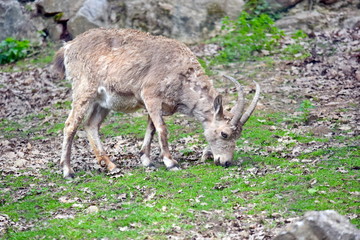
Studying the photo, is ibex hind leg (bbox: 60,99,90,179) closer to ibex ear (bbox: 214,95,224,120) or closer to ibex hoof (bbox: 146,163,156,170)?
ibex hoof (bbox: 146,163,156,170)

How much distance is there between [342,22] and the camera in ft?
59.9

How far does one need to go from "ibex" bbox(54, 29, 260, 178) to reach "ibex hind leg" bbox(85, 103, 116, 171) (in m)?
0.02

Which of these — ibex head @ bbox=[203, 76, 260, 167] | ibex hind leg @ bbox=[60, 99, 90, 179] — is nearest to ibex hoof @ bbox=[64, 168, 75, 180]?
ibex hind leg @ bbox=[60, 99, 90, 179]

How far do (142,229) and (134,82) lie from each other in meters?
3.65

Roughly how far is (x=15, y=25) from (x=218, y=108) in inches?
430

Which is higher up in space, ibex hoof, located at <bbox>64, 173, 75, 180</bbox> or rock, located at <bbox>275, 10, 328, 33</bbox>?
rock, located at <bbox>275, 10, 328, 33</bbox>

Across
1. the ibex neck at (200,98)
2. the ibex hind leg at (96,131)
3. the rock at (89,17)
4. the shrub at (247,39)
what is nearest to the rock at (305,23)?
the shrub at (247,39)

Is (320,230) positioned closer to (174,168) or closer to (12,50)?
(174,168)

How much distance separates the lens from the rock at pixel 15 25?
18.8 meters

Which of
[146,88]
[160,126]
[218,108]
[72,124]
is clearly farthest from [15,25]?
[218,108]

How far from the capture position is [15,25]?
61.7ft

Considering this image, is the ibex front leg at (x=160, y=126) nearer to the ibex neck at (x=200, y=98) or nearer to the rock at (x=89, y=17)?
the ibex neck at (x=200, y=98)

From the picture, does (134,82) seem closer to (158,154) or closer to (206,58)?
(158,154)

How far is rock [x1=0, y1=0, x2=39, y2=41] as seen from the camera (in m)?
18.8
